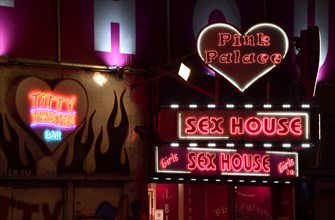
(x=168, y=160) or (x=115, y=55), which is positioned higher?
(x=115, y=55)

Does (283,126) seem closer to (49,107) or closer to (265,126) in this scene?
(265,126)

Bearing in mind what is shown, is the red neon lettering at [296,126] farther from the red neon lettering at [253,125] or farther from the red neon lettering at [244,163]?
the red neon lettering at [244,163]

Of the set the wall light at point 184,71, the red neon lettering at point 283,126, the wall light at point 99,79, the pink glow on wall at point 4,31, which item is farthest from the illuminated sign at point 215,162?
the pink glow on wall at point 4,31

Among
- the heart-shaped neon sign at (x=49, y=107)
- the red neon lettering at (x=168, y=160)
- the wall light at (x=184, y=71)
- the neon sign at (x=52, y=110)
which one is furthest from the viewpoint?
the red neon lettering at (x=168, y=160)

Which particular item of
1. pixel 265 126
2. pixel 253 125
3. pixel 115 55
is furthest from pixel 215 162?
pixel 115 55

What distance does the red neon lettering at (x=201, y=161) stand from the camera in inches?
750

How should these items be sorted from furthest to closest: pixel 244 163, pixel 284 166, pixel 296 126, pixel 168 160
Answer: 1. pixel 284 166
2. pixel 244 163
3. pixel 168 160
4. pixel 296 126

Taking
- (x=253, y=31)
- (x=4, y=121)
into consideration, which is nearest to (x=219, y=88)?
(x=253, y=31)

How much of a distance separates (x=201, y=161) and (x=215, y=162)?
382mm

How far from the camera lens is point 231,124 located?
60.5 feet

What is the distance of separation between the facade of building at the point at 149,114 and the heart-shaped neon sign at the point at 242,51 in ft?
0.10

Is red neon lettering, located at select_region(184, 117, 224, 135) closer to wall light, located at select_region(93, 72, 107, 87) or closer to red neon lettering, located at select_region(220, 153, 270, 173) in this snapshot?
red neon lettering, located at select_region(220, 153, 270, 173)

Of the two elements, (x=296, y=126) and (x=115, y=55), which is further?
(x=115, y=55)

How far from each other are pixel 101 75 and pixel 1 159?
3.52m
